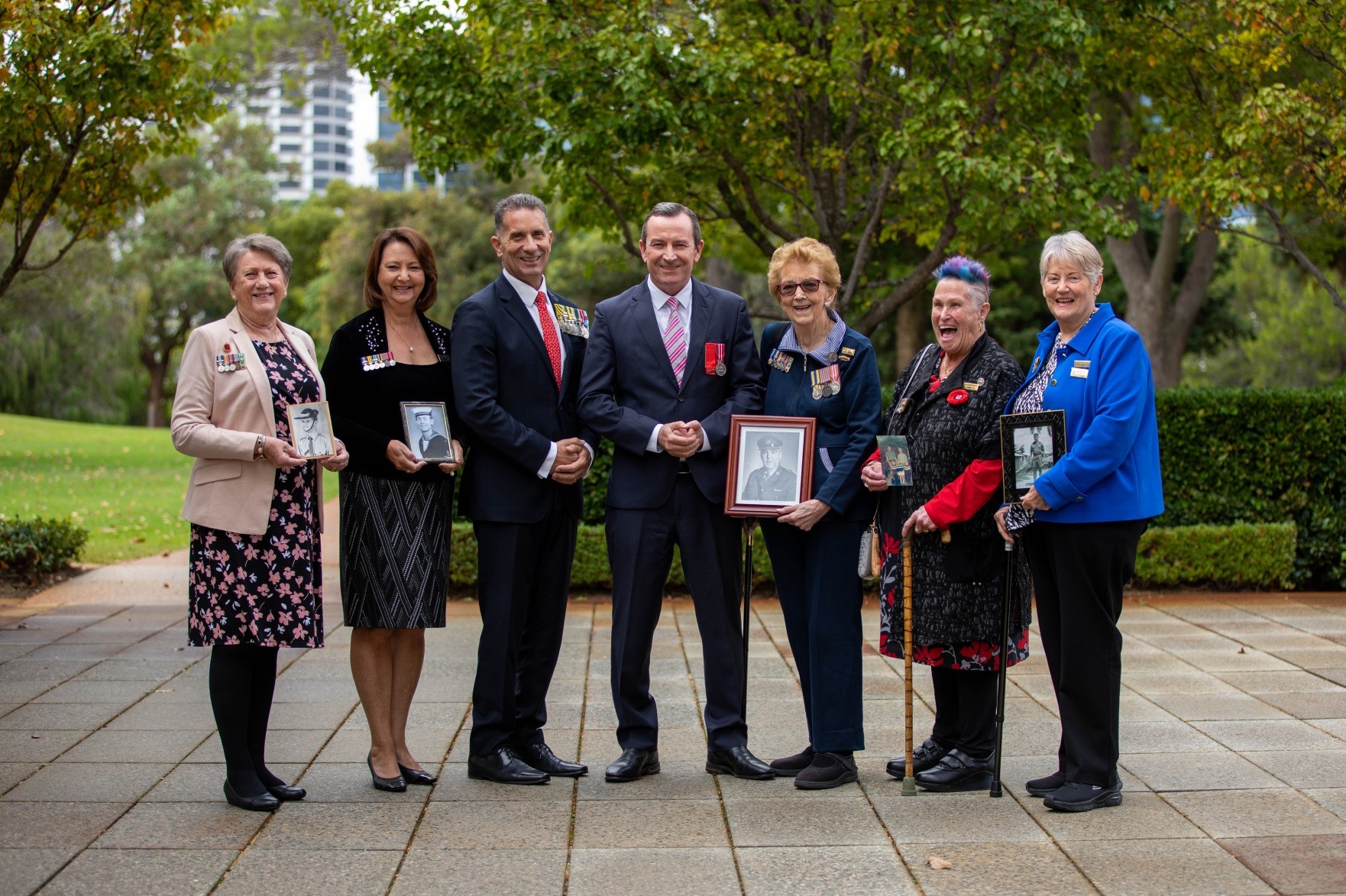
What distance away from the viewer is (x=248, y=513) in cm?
466

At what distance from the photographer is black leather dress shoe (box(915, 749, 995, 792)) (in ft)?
16.1

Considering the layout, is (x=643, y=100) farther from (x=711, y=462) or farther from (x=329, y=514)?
(x=329, y=514)

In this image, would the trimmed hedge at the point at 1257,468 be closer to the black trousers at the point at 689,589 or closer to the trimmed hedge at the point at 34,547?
the black trousers at the point at 689,589

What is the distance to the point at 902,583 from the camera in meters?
4.95

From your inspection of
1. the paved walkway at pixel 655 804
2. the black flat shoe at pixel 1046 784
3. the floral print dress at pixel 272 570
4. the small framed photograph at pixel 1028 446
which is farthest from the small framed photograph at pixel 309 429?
the black flat shoe at pixel 1046 784

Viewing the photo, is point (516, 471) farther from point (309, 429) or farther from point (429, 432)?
point (309, 429)

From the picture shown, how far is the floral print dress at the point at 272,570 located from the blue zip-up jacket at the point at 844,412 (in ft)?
5.93

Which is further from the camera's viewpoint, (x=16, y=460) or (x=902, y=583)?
(x=16, y=460)

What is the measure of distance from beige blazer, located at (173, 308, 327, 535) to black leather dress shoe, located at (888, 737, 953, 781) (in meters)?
2.51

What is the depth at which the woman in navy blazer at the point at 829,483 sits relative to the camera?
497cm

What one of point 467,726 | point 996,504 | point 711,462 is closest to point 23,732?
point 467,726

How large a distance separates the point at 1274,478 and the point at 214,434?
8010mm

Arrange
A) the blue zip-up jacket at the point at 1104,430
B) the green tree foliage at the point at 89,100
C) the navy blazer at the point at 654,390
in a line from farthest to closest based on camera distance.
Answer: the green tree foliage at the point at 89,100, the navy blazer at the point at 654,390, the blue zip-up jacket at the point at 1104,430

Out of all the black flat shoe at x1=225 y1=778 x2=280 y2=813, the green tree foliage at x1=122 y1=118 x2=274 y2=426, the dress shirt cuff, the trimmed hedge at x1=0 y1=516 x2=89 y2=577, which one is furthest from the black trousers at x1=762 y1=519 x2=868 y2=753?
the green tree foliage at x1=122 y1=118 x2=274 y2=426
